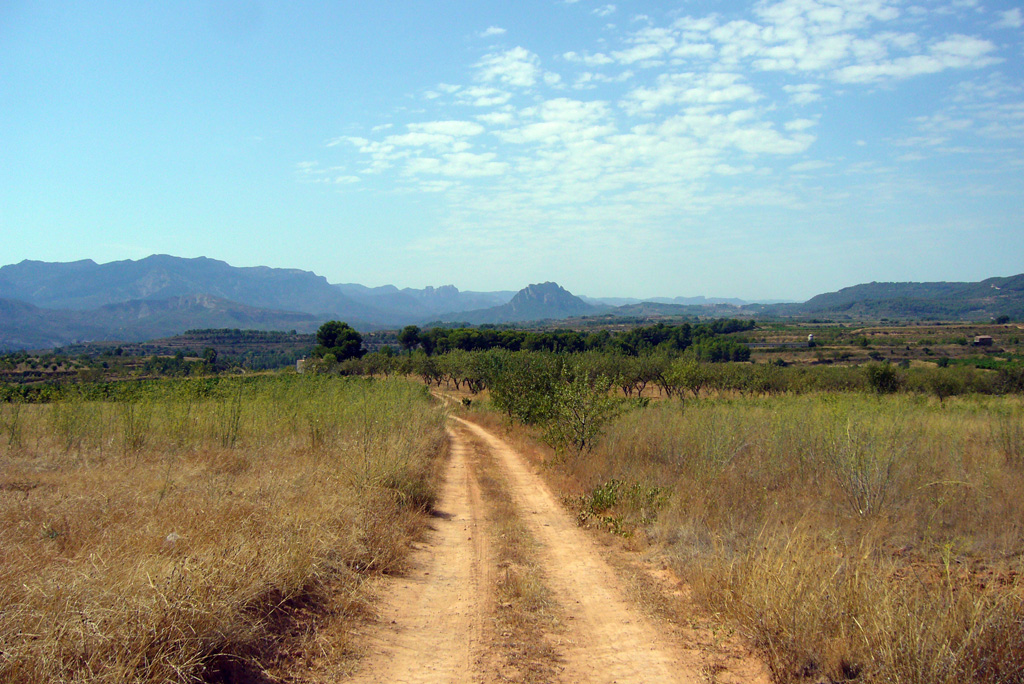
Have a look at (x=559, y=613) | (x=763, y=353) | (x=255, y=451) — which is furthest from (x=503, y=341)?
(x=559, y=613)

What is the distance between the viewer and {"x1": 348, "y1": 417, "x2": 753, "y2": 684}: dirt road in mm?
4805

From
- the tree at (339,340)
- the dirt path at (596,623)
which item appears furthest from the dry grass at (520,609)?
the tree at (339,340)

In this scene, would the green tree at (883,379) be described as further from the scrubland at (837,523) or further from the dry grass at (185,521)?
the dry grass at (185,521)

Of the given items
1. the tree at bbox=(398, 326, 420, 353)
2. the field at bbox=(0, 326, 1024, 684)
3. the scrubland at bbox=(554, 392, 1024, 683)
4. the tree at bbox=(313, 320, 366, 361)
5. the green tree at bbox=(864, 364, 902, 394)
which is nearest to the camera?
the field at bbox=(0, 326, 1024, 684)

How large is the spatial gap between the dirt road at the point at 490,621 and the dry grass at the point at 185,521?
2.28 ft

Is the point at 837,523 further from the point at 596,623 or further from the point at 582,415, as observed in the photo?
the point at 582,415

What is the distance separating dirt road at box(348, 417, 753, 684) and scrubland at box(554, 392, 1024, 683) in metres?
0.85

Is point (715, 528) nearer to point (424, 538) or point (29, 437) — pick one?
point (424, 538)

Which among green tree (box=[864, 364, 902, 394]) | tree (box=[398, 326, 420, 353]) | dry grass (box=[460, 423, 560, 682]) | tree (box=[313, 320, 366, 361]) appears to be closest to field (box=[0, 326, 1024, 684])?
dry grass (box=[460, 423, 560, 682])

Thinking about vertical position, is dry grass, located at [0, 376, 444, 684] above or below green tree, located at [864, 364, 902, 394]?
above

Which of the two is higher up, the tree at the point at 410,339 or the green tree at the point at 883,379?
the tree at the point at 410,339

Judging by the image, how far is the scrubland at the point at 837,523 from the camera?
14.3ft

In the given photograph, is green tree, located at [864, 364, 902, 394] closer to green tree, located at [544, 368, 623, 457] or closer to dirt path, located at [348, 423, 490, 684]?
green tree, located at [544, 368, 623, 457]

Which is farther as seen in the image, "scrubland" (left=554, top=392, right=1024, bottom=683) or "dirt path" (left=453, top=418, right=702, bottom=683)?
"dirt path" (left=453, top=418, right=702, bottom=683)
